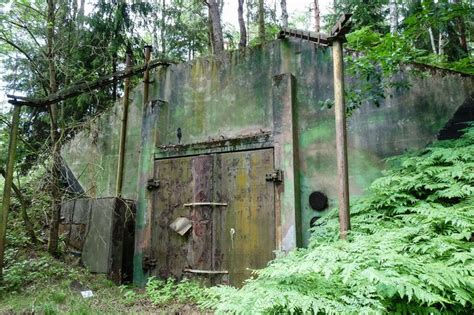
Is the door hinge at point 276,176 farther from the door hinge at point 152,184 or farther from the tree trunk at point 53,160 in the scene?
the tree trunk at point 53,160

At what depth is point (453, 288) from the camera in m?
2.31

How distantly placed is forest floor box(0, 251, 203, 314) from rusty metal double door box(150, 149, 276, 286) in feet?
2.41

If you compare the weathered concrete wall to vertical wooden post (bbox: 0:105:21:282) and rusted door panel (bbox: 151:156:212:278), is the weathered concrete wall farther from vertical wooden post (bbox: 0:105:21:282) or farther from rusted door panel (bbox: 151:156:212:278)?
vertical wooden post (bbox: 0:105:21:282)

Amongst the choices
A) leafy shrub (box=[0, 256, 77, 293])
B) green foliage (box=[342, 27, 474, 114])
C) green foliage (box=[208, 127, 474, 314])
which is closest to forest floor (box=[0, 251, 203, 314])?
leafy shrub (box=[0, 256, 77, 293])

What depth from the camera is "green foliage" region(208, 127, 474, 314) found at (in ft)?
7.06

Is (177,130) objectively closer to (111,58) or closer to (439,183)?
(111,58)

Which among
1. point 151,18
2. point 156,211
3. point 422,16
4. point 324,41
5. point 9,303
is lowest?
point 9,303

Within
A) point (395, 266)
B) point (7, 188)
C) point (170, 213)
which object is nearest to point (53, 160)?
point (7, 188)

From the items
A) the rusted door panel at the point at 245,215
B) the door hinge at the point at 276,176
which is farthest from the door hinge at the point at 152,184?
the door hinge at the point at 276,176

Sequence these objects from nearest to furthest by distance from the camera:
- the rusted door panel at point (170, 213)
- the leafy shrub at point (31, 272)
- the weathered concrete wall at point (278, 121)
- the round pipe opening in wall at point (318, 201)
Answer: the weathered concrete wall at point (278, 121)
the round pipe opening in wall at point (318, 201)
the leafy shrub at point (31, 272)
the rusted door panel at point (170, 213)

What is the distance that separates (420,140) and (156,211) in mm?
4395

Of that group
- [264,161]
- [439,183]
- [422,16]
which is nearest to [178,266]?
[264,161]

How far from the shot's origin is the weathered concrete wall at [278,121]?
4953 millimetres

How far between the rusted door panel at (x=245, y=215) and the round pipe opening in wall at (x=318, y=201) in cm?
60
